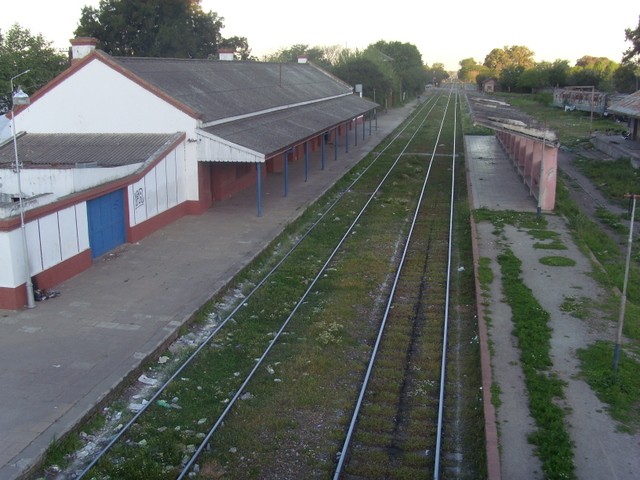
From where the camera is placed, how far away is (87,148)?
Answer: 20.7m

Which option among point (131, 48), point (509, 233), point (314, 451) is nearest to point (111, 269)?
point (314, 451)

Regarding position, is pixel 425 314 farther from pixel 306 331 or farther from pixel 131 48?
pixel 131 48

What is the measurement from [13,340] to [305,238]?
941cm

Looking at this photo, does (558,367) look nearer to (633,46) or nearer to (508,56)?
(633,46)

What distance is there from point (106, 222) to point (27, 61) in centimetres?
2861

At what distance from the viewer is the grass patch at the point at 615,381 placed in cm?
893

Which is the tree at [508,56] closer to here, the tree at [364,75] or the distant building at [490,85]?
the distant building at [490,85]

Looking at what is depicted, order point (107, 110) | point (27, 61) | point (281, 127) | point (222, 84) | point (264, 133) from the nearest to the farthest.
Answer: point (107, 110), point (264, 133), point (281, 127), point (222, 84), point (27, 61)

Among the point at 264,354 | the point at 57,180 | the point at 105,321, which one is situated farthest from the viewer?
the point at 57,180

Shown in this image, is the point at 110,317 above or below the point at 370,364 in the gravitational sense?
above

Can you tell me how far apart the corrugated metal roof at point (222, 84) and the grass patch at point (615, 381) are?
14637 millimetres

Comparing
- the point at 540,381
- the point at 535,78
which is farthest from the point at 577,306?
the point at 535,78

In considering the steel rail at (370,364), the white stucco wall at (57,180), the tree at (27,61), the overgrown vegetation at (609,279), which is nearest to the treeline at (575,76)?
the overgrown vegetation at (609,279)

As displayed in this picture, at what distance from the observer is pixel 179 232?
19.5 meters
